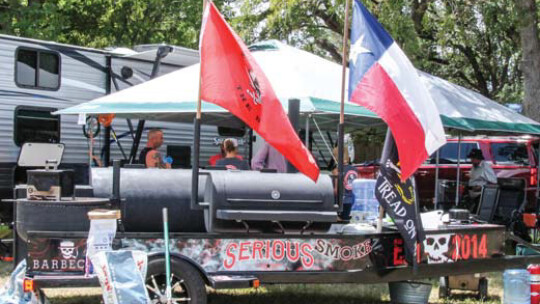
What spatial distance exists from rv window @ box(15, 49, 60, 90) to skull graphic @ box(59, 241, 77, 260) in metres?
6.57

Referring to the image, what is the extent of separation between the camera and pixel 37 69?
12.1 m

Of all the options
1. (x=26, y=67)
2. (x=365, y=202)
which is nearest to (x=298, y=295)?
(x=365, y=202)

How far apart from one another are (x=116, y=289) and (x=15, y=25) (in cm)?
1308

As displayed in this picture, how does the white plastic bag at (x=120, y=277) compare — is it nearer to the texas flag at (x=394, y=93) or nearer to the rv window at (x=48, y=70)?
the texas flag at (x=394, y=93)

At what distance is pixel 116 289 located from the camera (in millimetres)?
5492

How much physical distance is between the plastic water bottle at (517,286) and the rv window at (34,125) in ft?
25.5

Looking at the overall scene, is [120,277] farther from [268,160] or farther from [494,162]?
[494,162]

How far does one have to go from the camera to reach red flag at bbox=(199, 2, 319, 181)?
19.3ft

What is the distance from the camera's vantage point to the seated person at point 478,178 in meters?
13.6

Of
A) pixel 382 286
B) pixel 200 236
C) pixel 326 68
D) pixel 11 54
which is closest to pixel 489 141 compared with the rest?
pixel 326 68

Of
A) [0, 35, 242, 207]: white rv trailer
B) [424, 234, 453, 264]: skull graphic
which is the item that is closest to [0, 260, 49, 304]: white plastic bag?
[424, 234, 453, 264]: skull graphic

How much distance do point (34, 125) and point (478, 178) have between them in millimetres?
7682

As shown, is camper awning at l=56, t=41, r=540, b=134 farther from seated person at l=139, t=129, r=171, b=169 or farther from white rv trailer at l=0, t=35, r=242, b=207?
white rv trailer at l=0, t=35, r=242, b=207

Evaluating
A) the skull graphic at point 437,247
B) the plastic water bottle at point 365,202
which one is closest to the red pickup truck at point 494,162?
the plastic water bottle at point 365,202
